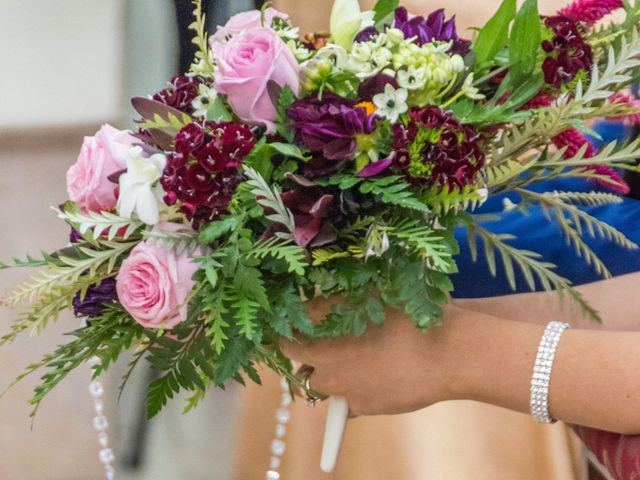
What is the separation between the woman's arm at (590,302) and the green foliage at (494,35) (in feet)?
0.92

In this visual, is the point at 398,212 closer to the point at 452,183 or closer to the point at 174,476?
the point at 452,183

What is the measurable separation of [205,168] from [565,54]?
322 millimetres

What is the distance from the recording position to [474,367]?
740 millimetres

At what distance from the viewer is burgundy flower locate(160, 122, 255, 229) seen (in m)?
0.64

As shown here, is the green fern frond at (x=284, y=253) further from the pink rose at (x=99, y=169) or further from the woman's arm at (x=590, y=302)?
the woman's arm at (x=590, y=302)

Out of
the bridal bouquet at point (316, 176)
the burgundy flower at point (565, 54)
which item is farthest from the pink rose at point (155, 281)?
the burgundy flower at point (565, 54)

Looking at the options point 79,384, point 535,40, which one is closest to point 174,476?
point 79,384

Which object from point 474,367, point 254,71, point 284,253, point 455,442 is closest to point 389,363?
point 474,367

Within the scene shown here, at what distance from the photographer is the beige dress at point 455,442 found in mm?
1272

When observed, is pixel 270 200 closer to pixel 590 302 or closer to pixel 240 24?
pixel 240 24

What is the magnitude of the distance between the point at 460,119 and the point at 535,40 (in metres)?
0.10

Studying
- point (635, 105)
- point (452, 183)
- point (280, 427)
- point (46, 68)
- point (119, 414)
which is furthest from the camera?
point (119, 414)

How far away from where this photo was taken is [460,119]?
2.20 ft

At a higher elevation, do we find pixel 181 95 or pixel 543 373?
pixel 181 95
